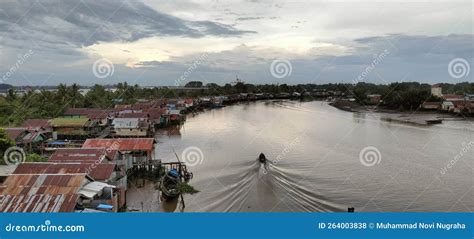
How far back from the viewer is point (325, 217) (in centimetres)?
298

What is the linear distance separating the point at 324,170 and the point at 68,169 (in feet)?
17.2

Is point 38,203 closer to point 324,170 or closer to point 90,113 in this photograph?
point 324,170

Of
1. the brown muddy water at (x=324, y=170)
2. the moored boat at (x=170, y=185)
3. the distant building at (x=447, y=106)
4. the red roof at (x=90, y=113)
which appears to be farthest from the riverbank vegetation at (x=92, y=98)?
the moored boat at (x=170, y=185)

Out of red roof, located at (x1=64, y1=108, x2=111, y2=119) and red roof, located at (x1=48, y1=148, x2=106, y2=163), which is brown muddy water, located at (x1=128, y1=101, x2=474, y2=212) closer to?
red roof, located at (x1=48, y1=148, x2=106, y2=163)

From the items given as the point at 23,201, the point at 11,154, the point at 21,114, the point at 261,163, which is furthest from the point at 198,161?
the point at 21,114

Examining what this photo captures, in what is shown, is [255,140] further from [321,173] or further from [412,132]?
[412,132]

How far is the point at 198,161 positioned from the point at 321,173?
125 inches
